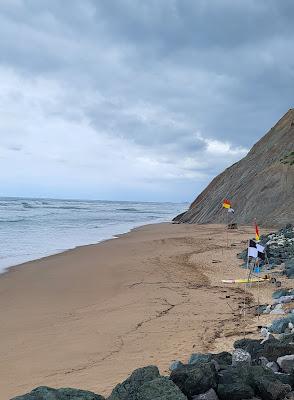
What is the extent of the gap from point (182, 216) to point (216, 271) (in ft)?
121

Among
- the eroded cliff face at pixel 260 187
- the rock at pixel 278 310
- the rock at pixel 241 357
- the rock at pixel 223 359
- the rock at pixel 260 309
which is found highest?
the eroded cliff face at pixel 260 187

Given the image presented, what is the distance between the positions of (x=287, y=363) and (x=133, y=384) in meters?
2.12

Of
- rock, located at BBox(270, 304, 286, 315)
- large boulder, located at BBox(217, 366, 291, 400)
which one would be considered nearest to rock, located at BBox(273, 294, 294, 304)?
rock, located at BBox(270, 304, 286, 315)

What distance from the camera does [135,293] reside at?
40.5 ft

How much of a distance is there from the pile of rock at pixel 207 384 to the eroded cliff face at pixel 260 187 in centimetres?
3039

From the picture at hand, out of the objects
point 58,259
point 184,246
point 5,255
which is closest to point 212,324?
point 58,259

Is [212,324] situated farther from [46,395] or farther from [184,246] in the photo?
[184,246]

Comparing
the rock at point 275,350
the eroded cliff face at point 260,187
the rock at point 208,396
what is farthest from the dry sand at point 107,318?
the eroded cliff face at point 260,187

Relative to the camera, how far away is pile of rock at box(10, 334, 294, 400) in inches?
179

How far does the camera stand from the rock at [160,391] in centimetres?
440

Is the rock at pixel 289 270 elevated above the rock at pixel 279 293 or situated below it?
above

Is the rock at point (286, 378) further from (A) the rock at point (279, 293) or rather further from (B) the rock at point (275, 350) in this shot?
(A) the rock at point (279, 293)

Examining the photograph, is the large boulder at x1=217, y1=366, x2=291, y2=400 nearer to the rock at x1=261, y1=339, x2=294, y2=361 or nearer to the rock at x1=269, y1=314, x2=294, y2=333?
the rock at x1=261, y1=339, x2=294, y2=361

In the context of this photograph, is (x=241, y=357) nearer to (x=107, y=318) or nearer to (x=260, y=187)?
(x=107, y=318)
